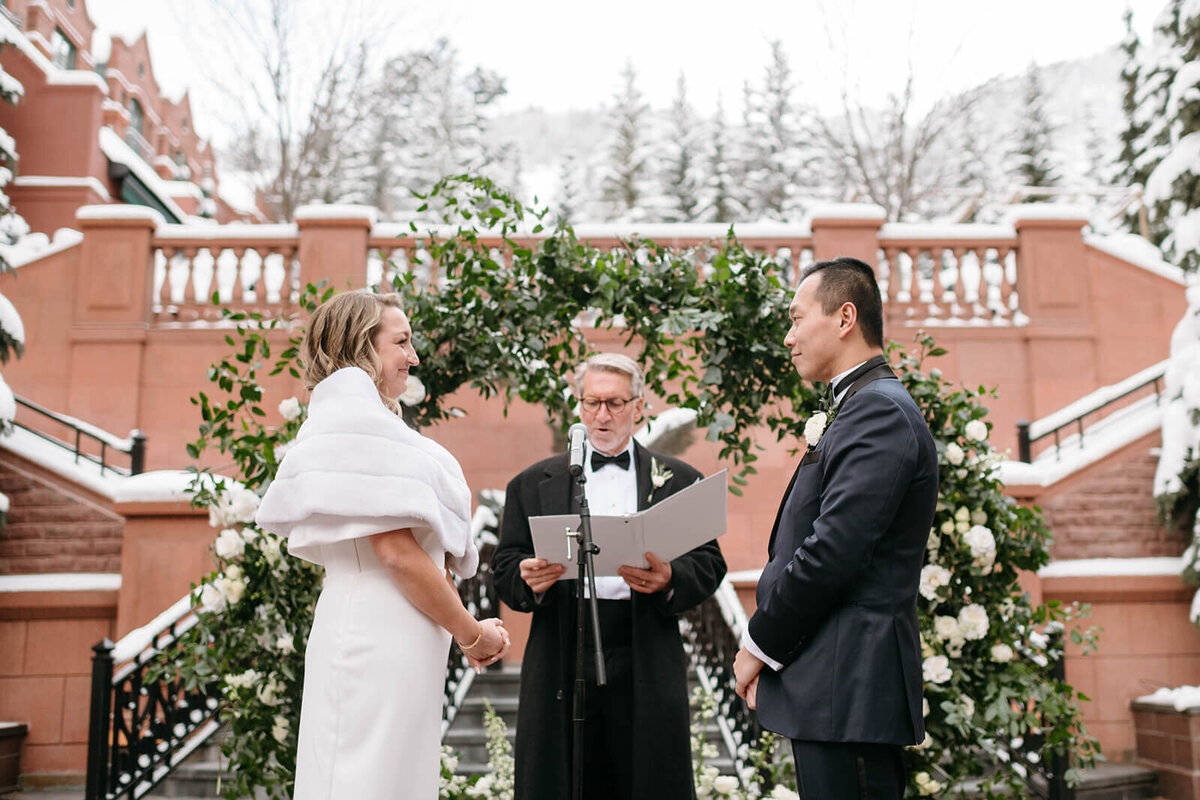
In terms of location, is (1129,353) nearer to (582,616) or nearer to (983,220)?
(582,616)

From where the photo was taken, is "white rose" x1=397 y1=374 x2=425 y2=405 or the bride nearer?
the bride

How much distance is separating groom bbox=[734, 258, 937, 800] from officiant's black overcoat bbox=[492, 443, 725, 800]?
2.68ft

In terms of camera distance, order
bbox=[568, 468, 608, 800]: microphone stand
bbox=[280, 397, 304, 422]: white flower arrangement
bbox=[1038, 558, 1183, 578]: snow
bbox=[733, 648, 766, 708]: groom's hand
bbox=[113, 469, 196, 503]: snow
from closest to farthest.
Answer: bbox=[733, 648, 766, 708]: groom's hand < bbox=[568, 468, 608, 800]: microphone stand < bbox=[280, 397, 304, 422]: white flower arrangement < bbox=[113, 469, 196, 503]: snow < bbox=[1038, 558, 1183, 578]: snow

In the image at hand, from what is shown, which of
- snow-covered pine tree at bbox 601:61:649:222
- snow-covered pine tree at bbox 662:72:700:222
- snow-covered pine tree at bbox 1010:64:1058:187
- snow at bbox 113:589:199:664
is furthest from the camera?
snow-covered pine tree at bbox 601:61:649:222

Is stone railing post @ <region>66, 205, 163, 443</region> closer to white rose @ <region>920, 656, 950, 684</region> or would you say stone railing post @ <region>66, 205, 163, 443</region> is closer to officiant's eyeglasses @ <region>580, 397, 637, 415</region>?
officiant's eyeglasses @ <region>580, 397, 637, 415</region>

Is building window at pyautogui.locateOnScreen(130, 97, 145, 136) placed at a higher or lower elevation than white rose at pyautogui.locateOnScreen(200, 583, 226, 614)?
higher

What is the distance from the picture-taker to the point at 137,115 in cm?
2959

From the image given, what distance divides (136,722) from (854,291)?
5327mm

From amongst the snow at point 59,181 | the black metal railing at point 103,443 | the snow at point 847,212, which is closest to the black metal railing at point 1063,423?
the snow at point 847,212

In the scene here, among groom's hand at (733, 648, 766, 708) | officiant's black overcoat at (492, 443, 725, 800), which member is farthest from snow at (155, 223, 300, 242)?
groom's hand at (733, 648, 766, 708)

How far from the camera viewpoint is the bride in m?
2.42

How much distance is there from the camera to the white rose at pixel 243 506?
4594 millimetres

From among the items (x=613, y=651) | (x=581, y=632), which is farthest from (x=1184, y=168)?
(x=581, y=632)

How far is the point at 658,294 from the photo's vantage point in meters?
4.92
